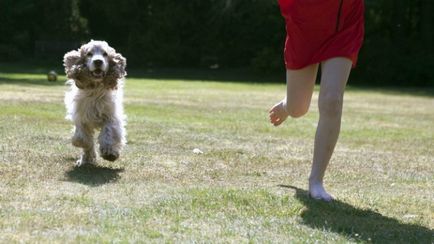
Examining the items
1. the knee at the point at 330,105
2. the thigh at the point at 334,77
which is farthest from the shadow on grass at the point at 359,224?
the thigh at the point at 334,77

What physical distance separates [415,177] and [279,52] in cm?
3421

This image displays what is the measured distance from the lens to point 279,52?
138ft

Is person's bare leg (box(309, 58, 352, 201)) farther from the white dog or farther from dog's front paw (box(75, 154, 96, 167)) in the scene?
dog's front paw (box(75, 154, 96, 167))

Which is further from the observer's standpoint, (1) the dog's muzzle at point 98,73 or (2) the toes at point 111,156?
(1) the dog's muzzle at point 98,73

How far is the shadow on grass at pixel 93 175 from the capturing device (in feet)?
22.9

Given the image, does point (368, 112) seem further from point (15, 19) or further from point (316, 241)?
point (15, 19)

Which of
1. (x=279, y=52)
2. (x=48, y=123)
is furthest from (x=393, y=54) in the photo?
(x=48, y=123)

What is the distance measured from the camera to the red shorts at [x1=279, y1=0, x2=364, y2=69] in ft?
20.7

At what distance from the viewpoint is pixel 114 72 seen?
8344 millimetres

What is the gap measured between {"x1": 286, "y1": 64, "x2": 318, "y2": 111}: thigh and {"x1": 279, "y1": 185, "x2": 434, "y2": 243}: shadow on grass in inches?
37.0

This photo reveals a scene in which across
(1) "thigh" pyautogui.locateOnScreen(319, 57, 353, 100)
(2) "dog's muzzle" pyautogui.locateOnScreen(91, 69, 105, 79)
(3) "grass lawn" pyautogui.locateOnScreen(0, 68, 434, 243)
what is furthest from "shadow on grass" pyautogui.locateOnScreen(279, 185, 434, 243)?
(2) "dog's muzzle" pyautogui.locateOnScreen(91, 69, 105, 79)

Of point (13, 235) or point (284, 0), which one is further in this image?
→ point (284, 0)

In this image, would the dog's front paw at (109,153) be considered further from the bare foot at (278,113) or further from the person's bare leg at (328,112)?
the person's bare leg at (328,112)

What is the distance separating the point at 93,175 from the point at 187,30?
3876 cm
